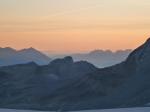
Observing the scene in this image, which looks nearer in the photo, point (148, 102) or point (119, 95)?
point (148, 102)

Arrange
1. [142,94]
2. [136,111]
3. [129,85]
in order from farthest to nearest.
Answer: [129,85]
[142,94]
[136,111]

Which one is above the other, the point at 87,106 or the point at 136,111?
the point at 87,106

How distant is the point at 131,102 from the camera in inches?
6860

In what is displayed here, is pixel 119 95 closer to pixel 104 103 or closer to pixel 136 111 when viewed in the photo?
pixel 104 103

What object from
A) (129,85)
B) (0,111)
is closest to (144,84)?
(129,85)

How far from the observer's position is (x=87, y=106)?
612 ft

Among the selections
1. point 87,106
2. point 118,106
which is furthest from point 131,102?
point 87,106

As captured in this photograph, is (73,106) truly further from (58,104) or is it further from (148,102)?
(148,102)

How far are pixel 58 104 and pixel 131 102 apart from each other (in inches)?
1354

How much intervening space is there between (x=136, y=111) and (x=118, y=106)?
3297 cm

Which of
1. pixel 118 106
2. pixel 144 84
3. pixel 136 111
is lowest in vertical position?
pixel 136 111

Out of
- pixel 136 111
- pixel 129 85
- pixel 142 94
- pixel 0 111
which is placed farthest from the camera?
pixel 129 85

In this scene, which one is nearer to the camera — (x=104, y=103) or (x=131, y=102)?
(x=131, y=102)

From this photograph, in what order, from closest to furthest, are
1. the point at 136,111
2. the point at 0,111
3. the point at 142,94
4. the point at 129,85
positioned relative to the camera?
the point at 136,111 → the point at 0,111 → the point at 142,94 → the point at 129,85
